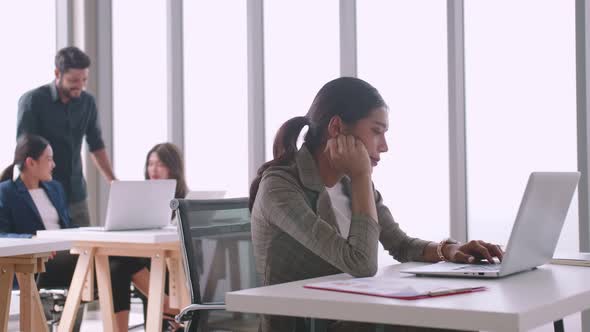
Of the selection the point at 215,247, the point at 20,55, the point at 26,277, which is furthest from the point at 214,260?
the point at 20,55

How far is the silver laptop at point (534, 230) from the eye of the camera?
1.79 m

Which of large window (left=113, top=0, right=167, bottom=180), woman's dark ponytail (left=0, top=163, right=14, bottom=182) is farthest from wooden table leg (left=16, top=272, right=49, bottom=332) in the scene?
large window (left=113, top=0, right=167, bottom=180)

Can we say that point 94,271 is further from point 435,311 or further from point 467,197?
point 435,311

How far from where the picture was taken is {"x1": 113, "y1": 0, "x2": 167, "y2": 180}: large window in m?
6.04

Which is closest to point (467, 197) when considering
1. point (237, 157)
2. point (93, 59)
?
point (237, 157)

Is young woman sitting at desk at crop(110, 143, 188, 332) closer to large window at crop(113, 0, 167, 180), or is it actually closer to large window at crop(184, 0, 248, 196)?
large window at crop(184, 0, 248, 196)

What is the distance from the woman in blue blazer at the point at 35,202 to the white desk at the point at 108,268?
200 millimetres

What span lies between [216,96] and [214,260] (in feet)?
11.6

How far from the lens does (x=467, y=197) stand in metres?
4.62

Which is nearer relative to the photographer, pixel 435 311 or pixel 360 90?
pixel 435 311

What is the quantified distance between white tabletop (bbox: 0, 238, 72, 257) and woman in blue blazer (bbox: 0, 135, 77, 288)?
95 cm

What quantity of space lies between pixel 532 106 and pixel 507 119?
0.15 meters

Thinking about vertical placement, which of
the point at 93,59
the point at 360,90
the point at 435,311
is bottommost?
the point at 435,311

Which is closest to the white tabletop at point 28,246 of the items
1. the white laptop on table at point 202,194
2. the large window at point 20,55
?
the white laptop on table at point 202,194
